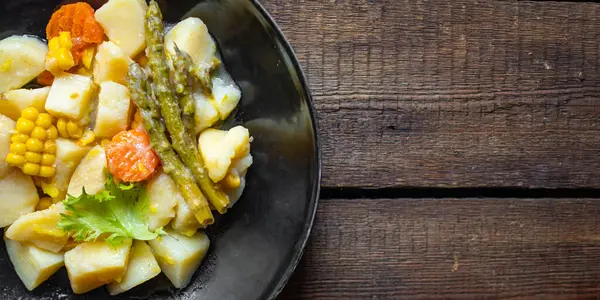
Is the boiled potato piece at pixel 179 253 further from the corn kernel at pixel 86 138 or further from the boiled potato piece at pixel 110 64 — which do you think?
the boiled potato piece at pixel 110 64

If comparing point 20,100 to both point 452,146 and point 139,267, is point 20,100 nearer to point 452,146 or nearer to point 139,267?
point 139,267

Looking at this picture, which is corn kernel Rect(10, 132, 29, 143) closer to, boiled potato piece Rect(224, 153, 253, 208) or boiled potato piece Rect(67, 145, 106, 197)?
boiled potato piece Rect(67, 145, 106, 197)

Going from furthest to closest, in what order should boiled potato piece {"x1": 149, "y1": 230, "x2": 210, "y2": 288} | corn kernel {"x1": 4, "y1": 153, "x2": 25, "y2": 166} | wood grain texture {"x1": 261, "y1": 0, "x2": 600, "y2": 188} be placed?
1. wood grain texture {"x1": 261, "y1": 0, "x2": 600, "y2": 188}
2. boiled potato piece {"x1": 149, "y1": 230, "x2": 210, "y2": 288}
3. corn kernel {"x1": 4, "y1": 153, "x2": 25, "y2": 166}

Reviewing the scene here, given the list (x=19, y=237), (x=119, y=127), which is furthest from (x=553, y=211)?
(x=19, y=237)

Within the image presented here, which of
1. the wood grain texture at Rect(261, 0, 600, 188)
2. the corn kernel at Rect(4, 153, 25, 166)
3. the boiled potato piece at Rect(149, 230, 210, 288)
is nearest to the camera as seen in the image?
the corn kernel at Rect(4, 153, 25, 166)

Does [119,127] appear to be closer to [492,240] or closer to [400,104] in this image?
[400,104]

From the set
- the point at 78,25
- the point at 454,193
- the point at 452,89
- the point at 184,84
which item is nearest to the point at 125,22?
the point at 78,25

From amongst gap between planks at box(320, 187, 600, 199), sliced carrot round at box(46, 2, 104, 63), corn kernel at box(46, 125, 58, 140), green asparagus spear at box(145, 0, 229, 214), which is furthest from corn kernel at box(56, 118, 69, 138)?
gap between planks at box(320, 187, 600, 199)
